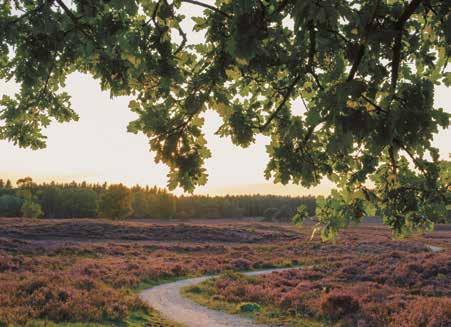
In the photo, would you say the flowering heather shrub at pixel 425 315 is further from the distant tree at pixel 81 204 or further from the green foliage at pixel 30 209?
the distant tree at pixel 81 204

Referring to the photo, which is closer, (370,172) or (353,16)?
(353,16)

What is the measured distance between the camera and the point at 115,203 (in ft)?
309

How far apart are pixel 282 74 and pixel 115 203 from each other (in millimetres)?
89448

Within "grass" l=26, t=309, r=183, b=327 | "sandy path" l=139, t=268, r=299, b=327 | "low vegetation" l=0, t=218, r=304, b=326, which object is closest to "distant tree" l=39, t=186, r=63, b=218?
"low vegetation" l=0, t=218, r=304, b=326

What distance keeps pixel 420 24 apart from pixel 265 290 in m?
21.6

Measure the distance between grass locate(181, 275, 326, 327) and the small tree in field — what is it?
226 feet

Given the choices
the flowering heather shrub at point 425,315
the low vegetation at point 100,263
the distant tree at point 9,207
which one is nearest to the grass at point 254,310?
the flowering heather shrub at point 425,315

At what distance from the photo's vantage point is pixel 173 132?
19.9 feet

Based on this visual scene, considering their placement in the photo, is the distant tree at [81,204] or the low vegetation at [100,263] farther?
the distant tree at [81,204]

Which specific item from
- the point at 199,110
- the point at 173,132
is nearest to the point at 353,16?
the point at 199,110

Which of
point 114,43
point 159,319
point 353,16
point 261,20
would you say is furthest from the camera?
point 159,319

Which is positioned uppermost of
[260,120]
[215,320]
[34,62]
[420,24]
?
[420,24]

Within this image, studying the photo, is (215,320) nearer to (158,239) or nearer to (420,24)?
(420,24)

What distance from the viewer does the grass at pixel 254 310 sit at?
20056mm
